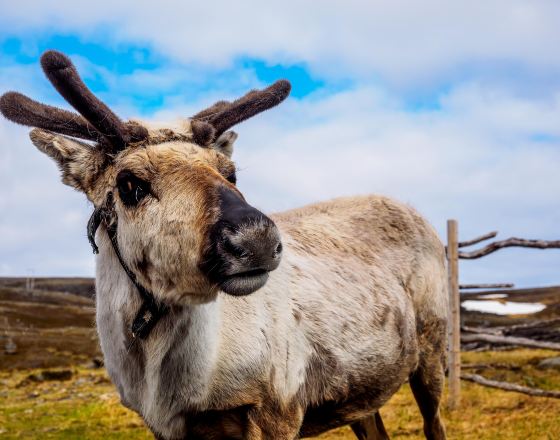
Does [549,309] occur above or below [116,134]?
below

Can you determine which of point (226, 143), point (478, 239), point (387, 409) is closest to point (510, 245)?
point (478, 239)

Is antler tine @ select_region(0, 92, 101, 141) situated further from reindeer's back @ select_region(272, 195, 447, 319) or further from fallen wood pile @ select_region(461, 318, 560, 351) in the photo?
fallen wood pile @ select_region(461, 318, 560, 351)

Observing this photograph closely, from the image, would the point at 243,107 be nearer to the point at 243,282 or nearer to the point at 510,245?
the point at 243,282

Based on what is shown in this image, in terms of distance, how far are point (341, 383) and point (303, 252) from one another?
110cm

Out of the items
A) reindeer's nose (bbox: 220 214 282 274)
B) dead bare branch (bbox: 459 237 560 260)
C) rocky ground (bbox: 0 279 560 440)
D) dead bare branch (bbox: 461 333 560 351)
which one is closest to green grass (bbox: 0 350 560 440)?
rocky ground (bbox: 0 279 560 440)

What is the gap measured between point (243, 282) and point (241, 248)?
9.2 inches

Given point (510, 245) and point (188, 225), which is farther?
point (510, 245)

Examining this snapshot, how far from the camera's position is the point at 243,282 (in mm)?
3348

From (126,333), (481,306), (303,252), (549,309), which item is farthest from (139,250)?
(549,309)

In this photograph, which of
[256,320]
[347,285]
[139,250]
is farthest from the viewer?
[347,285]

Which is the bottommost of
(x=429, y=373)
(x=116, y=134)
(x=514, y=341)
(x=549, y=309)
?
(x=549, y=309)

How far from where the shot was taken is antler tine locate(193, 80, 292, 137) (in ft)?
14.9

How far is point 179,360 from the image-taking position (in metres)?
3.94

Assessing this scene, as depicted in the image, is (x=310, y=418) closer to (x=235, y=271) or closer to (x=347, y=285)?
(x=347, y=285)
